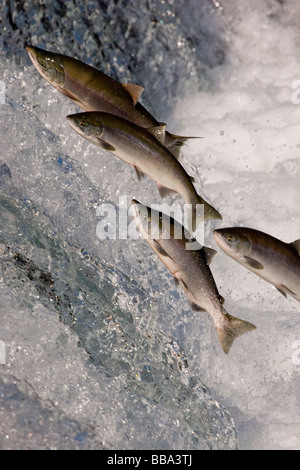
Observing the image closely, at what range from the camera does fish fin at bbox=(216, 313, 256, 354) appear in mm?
1417

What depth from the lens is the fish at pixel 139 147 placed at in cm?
135

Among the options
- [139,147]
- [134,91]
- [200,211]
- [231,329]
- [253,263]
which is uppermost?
[134,91]

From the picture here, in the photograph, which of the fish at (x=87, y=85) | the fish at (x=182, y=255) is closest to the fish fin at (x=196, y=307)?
the fish at (x=182, y=255)

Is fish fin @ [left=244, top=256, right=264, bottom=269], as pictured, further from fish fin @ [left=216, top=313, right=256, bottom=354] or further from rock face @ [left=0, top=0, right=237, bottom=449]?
rock face @ [left=0, top=0, right=237, bottom=449]

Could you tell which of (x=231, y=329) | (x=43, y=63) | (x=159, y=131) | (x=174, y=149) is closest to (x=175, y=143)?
(x=174, y=149)

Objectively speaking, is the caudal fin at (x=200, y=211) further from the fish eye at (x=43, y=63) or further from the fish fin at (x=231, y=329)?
the fish eye at (x=43, y=63)

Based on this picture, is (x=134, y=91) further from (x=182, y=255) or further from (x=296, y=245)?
(x=296, y=245)

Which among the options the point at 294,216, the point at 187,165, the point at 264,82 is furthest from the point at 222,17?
the point at 294,216

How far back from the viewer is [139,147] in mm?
1380

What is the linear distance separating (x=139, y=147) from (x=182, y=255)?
1.02 ft

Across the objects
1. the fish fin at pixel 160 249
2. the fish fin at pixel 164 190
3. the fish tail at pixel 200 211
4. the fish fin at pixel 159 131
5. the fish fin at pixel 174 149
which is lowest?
the fish fin at pixel 160 249

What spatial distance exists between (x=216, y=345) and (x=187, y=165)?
76 centimetres

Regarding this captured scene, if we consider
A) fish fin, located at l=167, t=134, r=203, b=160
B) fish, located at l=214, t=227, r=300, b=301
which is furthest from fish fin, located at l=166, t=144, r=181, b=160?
fish, located at l=214, t=227, r=300, b=301

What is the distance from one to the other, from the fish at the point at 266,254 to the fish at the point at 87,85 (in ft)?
1.43
